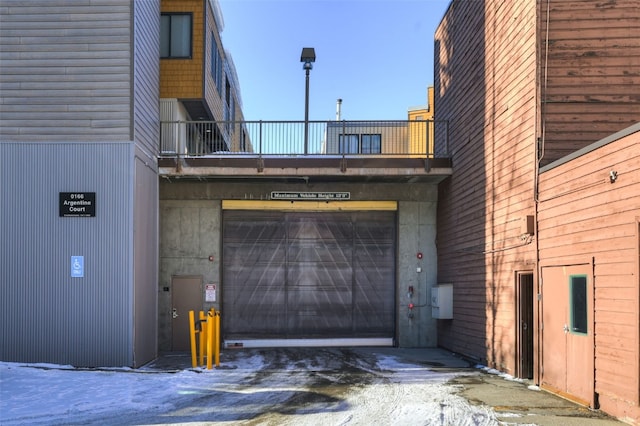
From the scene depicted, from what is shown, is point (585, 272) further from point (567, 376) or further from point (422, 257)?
point (422, 257)

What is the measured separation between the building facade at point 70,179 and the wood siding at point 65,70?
0.02 metres

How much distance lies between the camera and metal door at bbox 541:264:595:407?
27.4 feet

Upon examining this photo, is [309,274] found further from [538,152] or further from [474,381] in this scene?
[538,152]

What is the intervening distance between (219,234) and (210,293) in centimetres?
161

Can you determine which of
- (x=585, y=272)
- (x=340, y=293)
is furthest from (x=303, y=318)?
(x=585, y=272)

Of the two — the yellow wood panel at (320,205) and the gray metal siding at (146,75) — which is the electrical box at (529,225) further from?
the gray metal siding at (146,75)

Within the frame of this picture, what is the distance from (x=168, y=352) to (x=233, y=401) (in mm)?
7253

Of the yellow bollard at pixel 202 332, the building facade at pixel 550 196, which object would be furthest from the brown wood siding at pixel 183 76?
the building facade at pixel 550 196

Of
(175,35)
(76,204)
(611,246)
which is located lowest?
(611,246)

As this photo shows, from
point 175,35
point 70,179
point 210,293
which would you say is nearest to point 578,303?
point 70,179

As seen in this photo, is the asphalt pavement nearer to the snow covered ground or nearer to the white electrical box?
the snow covered ground

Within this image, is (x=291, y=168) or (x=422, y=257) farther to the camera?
(x=422, y=257)

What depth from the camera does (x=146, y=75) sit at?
44.1 feet

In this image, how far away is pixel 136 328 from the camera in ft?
40.2
